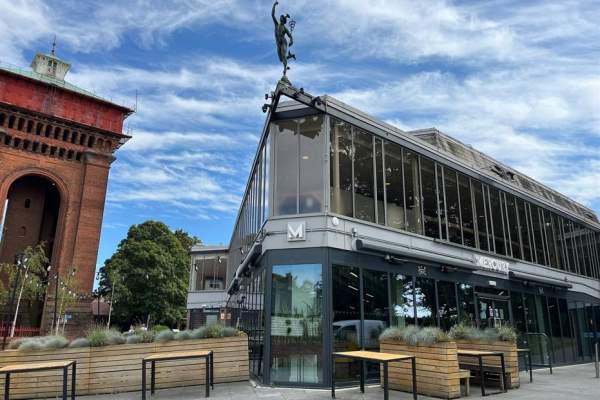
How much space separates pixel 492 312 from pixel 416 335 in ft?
21.9

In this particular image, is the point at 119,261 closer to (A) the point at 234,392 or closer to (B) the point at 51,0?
(B) the point at 51,0

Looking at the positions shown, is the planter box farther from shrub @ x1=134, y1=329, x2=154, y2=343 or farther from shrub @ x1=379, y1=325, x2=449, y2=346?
shrub @ x1=379, y1=325, x2=449, y2=346

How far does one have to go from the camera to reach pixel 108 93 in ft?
126

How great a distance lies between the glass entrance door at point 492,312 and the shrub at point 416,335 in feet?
18.1

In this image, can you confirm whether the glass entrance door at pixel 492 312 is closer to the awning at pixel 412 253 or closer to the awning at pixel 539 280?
the awning at pixel 539 280

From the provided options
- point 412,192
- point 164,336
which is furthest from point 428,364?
point 412,192

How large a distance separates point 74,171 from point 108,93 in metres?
8.21

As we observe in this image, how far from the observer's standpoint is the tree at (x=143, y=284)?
126ft

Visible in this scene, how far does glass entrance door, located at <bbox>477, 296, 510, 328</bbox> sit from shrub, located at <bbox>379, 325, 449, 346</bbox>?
5511 mm

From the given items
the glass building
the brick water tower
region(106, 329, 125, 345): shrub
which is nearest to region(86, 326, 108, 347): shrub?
region(106, 329, 125, 345): shrub

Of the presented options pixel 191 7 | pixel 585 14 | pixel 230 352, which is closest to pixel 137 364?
pixel 230 352

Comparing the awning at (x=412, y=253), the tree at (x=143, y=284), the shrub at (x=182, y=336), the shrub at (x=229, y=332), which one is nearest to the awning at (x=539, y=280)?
the awning at (x=412, y=253)

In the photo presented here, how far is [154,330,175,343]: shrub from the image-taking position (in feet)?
26.6

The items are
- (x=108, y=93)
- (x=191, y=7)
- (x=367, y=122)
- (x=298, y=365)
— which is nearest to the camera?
(x=298, y=365)
